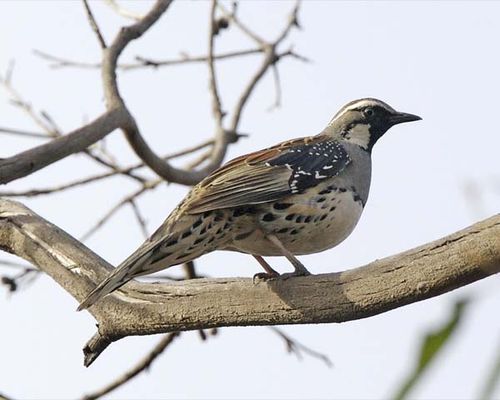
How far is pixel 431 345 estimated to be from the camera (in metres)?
1.31

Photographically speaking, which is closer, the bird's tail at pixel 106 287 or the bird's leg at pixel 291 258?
the bird's tail at pixel 106 287

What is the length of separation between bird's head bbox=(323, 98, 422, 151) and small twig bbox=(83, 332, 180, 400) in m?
1.91

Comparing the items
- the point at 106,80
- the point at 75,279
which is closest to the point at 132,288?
the point at 75,279

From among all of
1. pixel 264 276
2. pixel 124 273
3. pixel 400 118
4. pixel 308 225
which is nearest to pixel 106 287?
pixel 124 273

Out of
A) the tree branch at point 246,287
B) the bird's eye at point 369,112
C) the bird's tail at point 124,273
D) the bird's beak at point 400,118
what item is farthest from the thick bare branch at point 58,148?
the bird's beak at point 400,118

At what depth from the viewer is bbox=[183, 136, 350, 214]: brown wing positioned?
5.39 meters

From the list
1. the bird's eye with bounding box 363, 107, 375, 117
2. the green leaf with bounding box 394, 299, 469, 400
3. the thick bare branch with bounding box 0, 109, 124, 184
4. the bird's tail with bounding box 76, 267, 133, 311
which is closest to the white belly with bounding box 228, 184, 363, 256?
the bird's tail with bounding box 76, 267, 133, 311

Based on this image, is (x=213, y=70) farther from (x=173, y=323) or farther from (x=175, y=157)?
(x=173, y=323)

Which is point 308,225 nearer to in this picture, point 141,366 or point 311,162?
point 311,162

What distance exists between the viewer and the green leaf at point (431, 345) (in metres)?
1.28

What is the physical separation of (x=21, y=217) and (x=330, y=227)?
1830mm

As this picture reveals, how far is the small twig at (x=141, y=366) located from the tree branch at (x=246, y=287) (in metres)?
1.19

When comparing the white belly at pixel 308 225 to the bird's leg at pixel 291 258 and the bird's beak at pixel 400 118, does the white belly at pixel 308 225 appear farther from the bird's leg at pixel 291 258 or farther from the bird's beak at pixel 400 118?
the bird's beak at pixel 400 118

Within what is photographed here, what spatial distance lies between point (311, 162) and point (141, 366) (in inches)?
74.6
